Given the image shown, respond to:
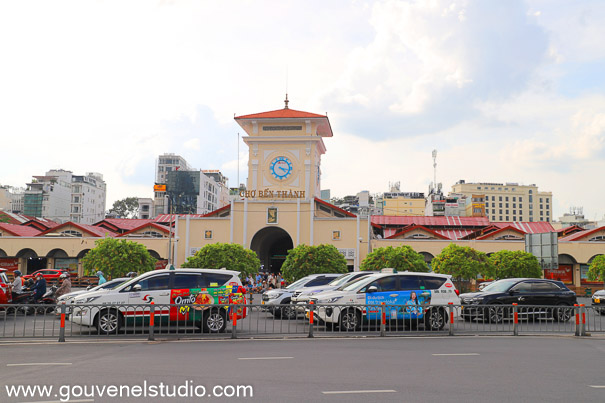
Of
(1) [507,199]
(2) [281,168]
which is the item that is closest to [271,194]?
(2) [281,168]

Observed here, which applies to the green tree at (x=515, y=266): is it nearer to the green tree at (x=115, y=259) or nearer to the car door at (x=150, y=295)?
the green tree at (x=115, y=259)

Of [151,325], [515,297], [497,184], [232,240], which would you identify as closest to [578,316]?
[515,297]

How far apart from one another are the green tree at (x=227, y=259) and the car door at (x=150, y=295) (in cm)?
2072

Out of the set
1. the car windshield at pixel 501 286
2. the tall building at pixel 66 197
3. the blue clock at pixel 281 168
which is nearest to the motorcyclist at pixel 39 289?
the car windshield at pixel 501 286

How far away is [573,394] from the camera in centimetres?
822

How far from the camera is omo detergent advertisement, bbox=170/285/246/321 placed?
15.2 meters

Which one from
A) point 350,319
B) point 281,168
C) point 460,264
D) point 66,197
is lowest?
point 350,319

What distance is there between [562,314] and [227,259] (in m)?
23.0

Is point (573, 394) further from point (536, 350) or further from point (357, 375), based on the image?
point (536, 350)

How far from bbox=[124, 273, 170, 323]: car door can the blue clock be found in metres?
35.3

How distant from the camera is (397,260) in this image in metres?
36.7

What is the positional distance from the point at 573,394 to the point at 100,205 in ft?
451

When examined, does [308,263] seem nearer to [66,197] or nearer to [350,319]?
[350,319]

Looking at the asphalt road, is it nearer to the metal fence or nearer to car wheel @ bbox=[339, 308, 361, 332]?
the metal fence
